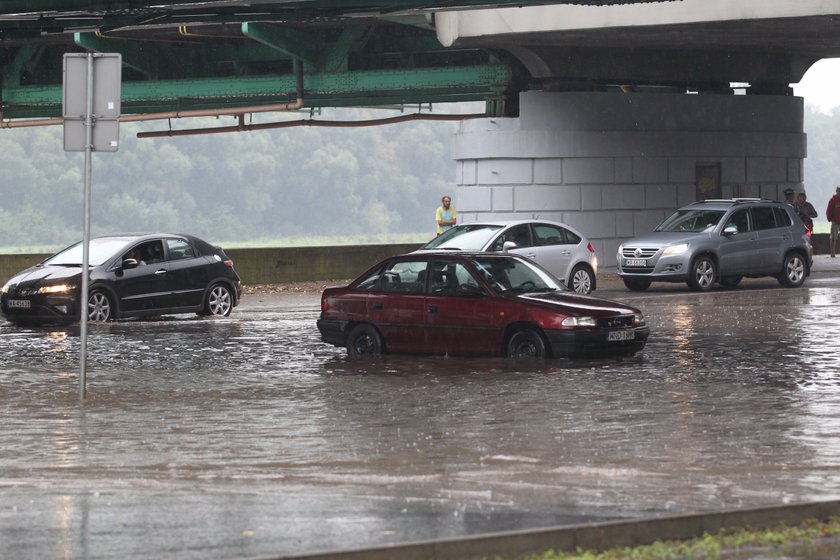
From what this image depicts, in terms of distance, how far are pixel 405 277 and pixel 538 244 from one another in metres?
10.5

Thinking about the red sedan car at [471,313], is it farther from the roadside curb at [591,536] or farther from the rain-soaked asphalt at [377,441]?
the roadside curb at [591,536]

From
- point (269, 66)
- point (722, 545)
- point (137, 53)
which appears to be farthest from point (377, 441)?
point (269, 66)

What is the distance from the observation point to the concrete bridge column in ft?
117

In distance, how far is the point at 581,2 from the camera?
21094 mm

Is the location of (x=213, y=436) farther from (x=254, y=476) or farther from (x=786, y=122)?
(x=786, y=122)

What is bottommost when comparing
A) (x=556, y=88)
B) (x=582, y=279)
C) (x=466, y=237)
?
(x=582, y=279)

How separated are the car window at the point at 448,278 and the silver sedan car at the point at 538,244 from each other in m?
9.36

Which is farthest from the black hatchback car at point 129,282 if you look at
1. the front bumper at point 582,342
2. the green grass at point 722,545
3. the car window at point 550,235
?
the green grass at point 722,545

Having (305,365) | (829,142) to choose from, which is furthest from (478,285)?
(829,142)

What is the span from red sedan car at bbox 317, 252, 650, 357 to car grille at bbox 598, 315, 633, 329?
0.01 meters

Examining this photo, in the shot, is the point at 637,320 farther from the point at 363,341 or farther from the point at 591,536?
the point at 591,536

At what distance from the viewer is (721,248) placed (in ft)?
98.8

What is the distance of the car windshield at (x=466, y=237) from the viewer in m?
27.9

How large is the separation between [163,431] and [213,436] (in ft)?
1.60
